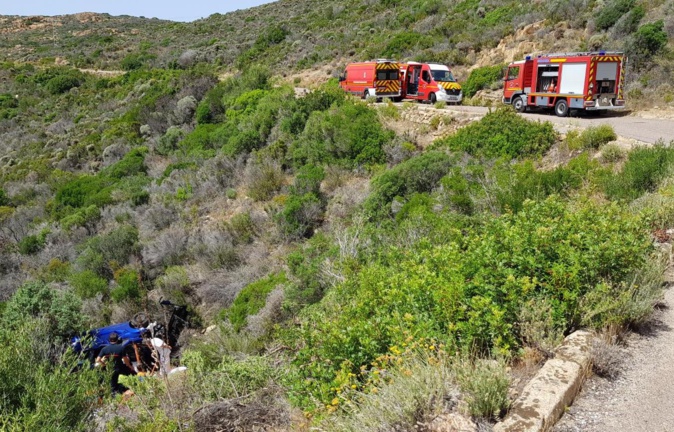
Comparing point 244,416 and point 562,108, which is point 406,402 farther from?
point 562,108

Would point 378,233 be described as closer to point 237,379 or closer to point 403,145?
point 237,379

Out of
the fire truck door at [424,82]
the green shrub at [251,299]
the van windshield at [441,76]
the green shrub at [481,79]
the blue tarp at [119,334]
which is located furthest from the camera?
the green shrub at [481,79]

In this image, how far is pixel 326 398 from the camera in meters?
3.96

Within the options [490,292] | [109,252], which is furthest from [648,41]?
[109,252]

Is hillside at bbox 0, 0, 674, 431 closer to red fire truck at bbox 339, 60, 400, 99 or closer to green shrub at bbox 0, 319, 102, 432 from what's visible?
green shrub at bbox 0, 319, 102, 432

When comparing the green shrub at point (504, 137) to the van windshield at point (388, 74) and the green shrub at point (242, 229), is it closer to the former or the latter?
the green shrub at point (242, 229)

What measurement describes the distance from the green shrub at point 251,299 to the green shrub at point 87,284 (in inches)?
154

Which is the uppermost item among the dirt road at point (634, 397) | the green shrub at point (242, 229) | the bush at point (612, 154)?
the bush at point (612, 154)

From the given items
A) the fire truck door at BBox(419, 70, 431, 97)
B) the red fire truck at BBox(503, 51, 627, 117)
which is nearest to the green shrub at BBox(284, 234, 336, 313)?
the red fire truck at BBox(503, 51, 627, 117)

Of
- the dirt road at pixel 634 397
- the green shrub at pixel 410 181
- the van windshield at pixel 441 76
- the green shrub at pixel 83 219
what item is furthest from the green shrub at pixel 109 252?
the van windshield at pixel 441 76

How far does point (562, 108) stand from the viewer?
16875mm

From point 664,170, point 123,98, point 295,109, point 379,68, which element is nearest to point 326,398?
point 664,170

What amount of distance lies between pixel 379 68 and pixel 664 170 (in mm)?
15942

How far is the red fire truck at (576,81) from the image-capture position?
1588 centimetres
